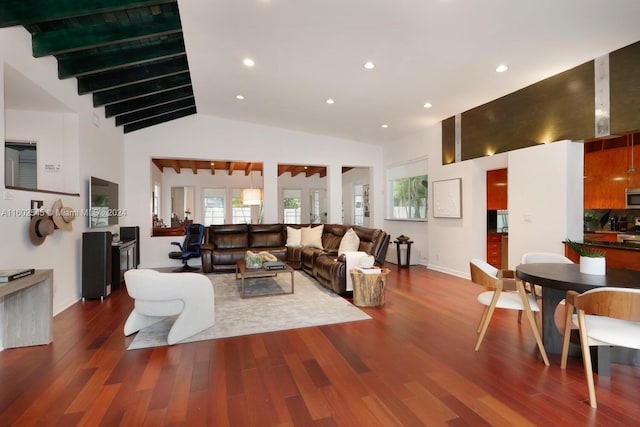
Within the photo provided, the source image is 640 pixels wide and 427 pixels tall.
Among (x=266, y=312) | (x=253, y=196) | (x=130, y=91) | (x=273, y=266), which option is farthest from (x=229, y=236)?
(x=266, y=312)

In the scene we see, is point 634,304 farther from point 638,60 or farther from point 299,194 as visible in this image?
point 299,194

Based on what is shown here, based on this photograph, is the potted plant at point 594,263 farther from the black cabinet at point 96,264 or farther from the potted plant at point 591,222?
the black cabinet at point 96,264

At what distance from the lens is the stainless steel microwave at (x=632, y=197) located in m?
4.82

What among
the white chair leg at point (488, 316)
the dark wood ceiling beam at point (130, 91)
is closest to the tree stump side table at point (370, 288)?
the white chair leg at point (488, 316)

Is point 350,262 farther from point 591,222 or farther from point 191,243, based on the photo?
point 591,222

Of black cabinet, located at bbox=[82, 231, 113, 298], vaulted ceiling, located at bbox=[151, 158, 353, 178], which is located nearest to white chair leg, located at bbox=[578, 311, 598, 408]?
black cabinet, located at bbox=[82, 231, 113, 298]

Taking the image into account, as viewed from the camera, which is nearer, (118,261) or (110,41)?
(110,41)

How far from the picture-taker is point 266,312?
12.1 ft

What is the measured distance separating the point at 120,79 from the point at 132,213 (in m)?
2.97

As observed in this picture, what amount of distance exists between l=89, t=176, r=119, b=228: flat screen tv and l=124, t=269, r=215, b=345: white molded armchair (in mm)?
2281

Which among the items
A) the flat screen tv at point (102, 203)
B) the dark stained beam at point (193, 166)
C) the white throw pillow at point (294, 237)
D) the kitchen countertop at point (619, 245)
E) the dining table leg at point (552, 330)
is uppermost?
the dark stained beam at point (193, 166)

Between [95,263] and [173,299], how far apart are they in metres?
2.14

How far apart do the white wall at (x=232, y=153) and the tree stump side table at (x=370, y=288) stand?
3780 millimetres

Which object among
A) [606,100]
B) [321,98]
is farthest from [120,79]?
[606,100]
